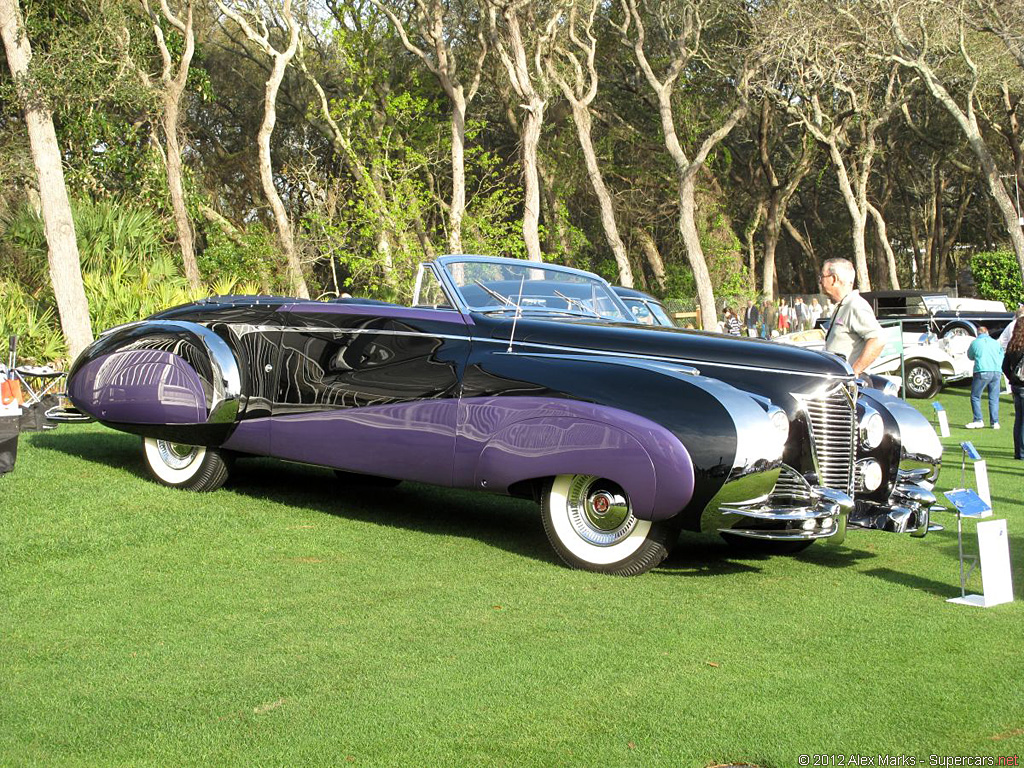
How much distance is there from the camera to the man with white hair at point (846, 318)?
8.28 meters

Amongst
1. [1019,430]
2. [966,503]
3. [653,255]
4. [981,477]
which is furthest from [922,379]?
[653,255]

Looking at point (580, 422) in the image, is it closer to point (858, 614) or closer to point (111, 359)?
point (858, 614)

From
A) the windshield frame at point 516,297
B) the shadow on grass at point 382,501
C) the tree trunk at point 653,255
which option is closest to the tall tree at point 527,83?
the tree trunk at point 653,255

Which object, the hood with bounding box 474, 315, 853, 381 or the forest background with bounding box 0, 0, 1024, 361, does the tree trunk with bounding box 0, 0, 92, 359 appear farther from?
the hood with bounding box 474, 315, 853, 381

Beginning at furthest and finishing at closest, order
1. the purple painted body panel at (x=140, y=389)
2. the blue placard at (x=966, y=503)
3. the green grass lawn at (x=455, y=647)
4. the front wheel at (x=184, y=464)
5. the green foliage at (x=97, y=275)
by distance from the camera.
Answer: the green foliage at (x=97, y=275), the front wheel at (x=184, y=464), the purple painted body panel at (x=140, y=389), the blue placard at (x=966, y=503), the green grass lawn at (x=455, y=647)

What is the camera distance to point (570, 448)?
6.66m

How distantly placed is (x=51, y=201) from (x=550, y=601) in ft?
48.5

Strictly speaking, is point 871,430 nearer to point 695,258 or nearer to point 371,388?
point 371,388

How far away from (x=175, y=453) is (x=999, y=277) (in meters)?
36.2

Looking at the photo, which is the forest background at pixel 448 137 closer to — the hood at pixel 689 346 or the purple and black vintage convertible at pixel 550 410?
the purple and black vintage convertible at pixel 550 410

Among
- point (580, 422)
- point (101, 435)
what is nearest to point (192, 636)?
point (580, 422)

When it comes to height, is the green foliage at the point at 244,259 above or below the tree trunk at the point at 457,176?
below

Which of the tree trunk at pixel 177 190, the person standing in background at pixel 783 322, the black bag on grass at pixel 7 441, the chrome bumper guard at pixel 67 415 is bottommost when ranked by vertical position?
the black bag on grass at pixel 7 441

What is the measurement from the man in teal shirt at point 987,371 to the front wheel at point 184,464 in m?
12.0
